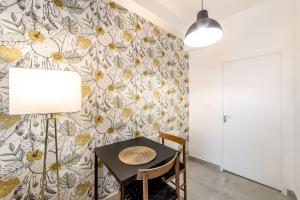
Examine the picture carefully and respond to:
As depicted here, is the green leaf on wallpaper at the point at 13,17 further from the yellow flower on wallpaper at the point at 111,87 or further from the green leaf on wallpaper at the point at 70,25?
the yellow flower on wallpaper at the point at 111,87

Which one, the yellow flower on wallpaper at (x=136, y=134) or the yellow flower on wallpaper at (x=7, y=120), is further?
the yellow flower on wallpaper at (x=136, y=134)

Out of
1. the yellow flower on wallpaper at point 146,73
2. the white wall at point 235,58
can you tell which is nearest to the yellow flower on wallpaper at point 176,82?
the white wall at point 235,58

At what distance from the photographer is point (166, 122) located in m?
2.46

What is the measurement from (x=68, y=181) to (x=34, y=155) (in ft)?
1.43

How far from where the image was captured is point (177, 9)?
2041 mm

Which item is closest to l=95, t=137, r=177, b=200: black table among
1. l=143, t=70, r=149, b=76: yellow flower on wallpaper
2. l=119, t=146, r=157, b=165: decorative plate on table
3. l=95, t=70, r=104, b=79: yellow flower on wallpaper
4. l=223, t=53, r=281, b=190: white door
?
l=119, t=146, r=157, b=165: decorative plate on table

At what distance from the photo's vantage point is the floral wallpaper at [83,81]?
114cm

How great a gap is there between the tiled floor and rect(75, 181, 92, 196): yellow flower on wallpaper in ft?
4.12

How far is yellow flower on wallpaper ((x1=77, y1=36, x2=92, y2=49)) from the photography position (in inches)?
58.1

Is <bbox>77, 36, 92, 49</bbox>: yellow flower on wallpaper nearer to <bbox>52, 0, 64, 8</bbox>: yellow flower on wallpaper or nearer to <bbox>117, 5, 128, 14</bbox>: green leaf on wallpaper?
<bbox>52, 0, 64, 8</bbox>: yellow flower on wallpaper

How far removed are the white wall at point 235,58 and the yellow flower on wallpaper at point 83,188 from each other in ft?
6.67

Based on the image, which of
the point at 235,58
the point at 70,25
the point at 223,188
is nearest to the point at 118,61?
the point at 70,25

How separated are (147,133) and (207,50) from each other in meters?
1.86

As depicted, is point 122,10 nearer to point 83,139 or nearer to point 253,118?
point 83,139
